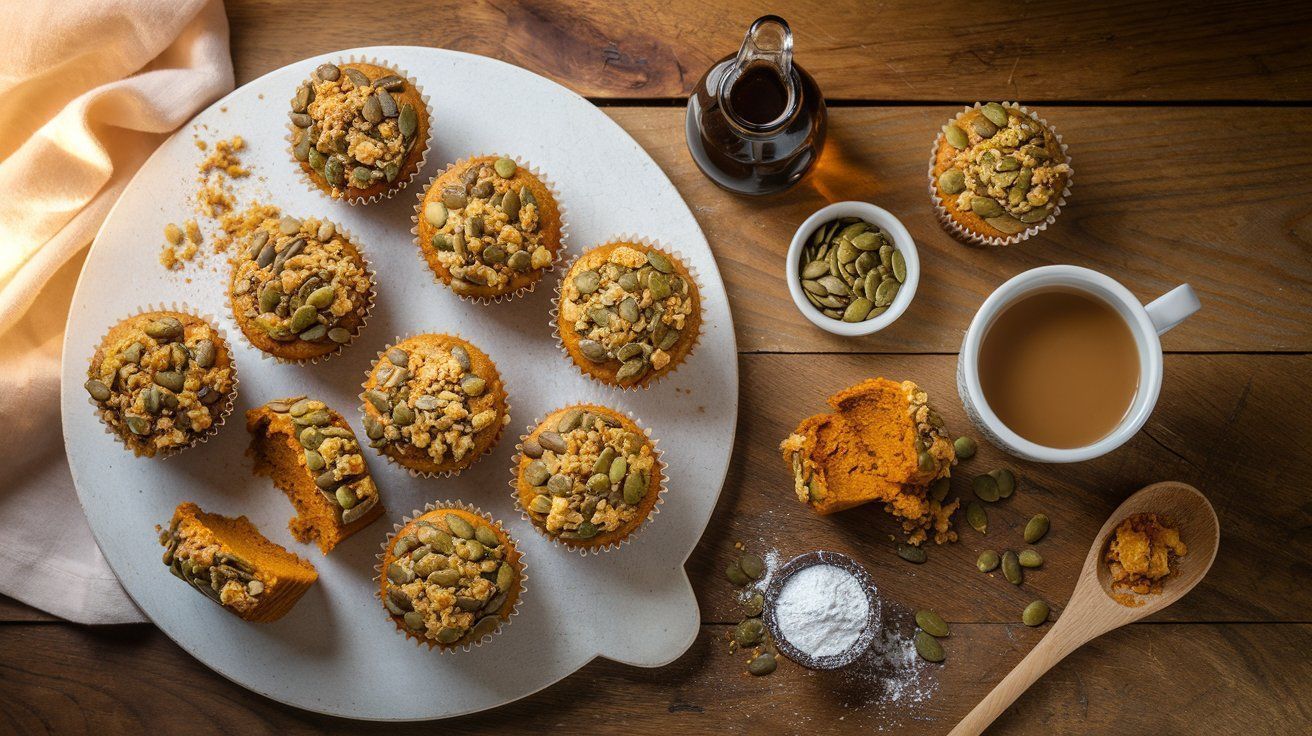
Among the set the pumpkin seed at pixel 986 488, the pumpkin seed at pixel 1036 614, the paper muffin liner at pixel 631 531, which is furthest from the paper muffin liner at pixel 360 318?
the pumpkin seed at pixel 1036 614

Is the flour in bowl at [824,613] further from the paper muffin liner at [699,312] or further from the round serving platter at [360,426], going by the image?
the paper muffin liner at [699,312]

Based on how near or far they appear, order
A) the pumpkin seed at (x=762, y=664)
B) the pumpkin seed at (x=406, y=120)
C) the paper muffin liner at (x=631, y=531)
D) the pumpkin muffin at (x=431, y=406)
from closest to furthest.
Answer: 1. the pumpkin muffin at (x=431, y=406)
2. the pumpkin seed at (x=406, y=120)
3. the paper muffin liner at (x=631, y=531)
4. the pumpkin seed at (x=762, y=664)

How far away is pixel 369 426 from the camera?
8.54ft

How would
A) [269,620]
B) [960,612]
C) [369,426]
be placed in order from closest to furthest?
[369,426], [269,620], [960,612]

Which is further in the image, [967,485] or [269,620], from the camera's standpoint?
[967,485]

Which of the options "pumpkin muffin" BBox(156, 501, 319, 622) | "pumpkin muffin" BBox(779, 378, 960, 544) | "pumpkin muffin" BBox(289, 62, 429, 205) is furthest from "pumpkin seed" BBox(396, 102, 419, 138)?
"pumpkin muffin" BBox(779, 378, 960, 544)

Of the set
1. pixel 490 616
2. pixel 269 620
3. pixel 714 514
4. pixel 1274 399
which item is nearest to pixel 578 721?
pixel 490 616

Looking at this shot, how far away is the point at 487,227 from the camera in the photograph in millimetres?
2605

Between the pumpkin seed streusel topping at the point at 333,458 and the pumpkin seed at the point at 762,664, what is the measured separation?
1.37m

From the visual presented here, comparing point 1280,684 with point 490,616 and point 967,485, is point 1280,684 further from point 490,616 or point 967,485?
→ point 490,616

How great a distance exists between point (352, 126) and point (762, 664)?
2.21 metres

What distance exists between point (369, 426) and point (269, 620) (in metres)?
0.77

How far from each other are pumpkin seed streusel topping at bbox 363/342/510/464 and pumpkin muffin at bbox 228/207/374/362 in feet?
0.70

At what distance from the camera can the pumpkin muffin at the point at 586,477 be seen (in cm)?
255
